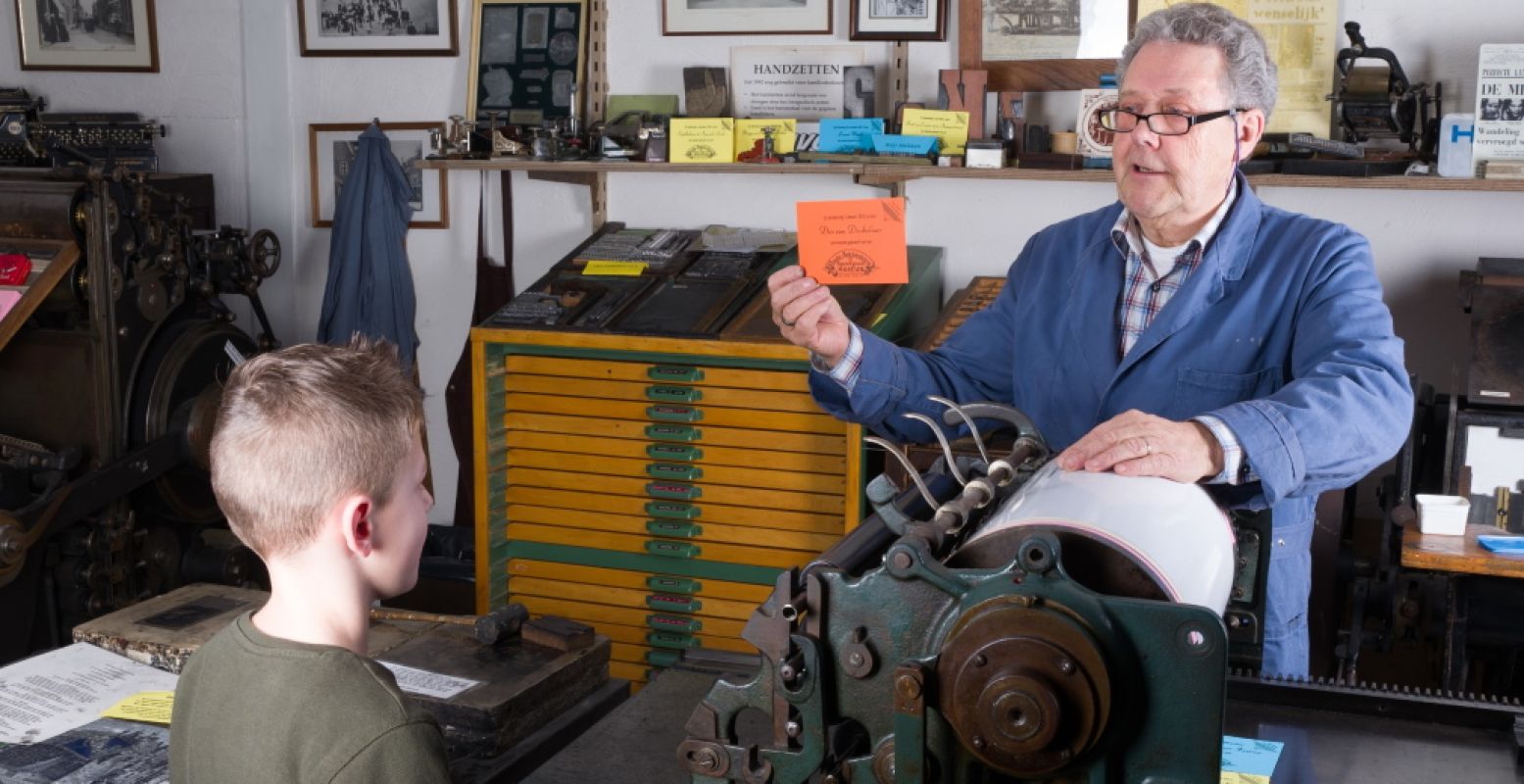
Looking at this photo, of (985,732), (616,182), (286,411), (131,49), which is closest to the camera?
(985,732)

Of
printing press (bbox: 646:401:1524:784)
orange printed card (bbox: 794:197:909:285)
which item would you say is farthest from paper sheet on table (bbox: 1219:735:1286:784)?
orange printed card (bbox: 794:197:909:285)

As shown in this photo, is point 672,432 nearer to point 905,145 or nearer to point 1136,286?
point 905,145

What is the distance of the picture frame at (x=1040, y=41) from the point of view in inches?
156

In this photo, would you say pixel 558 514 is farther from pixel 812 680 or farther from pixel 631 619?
pixel 812 680

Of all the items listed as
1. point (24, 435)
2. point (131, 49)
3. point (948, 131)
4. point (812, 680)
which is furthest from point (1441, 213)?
point (131, 49)

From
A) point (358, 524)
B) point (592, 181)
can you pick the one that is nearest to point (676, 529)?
point (592, 181)

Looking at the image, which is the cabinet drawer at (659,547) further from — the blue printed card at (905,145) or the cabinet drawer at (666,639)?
the blue printed card at (905,145)

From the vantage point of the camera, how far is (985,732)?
1087mm

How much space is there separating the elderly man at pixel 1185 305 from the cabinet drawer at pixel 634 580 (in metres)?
1.78

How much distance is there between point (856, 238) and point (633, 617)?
7.45ft

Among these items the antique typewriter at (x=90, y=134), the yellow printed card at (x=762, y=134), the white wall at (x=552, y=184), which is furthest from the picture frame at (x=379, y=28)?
the yellow printed card at (x=762, y=134)

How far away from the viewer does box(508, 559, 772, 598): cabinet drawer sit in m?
3.86

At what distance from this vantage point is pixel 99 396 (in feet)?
13.2

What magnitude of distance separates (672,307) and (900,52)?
3.38ft
